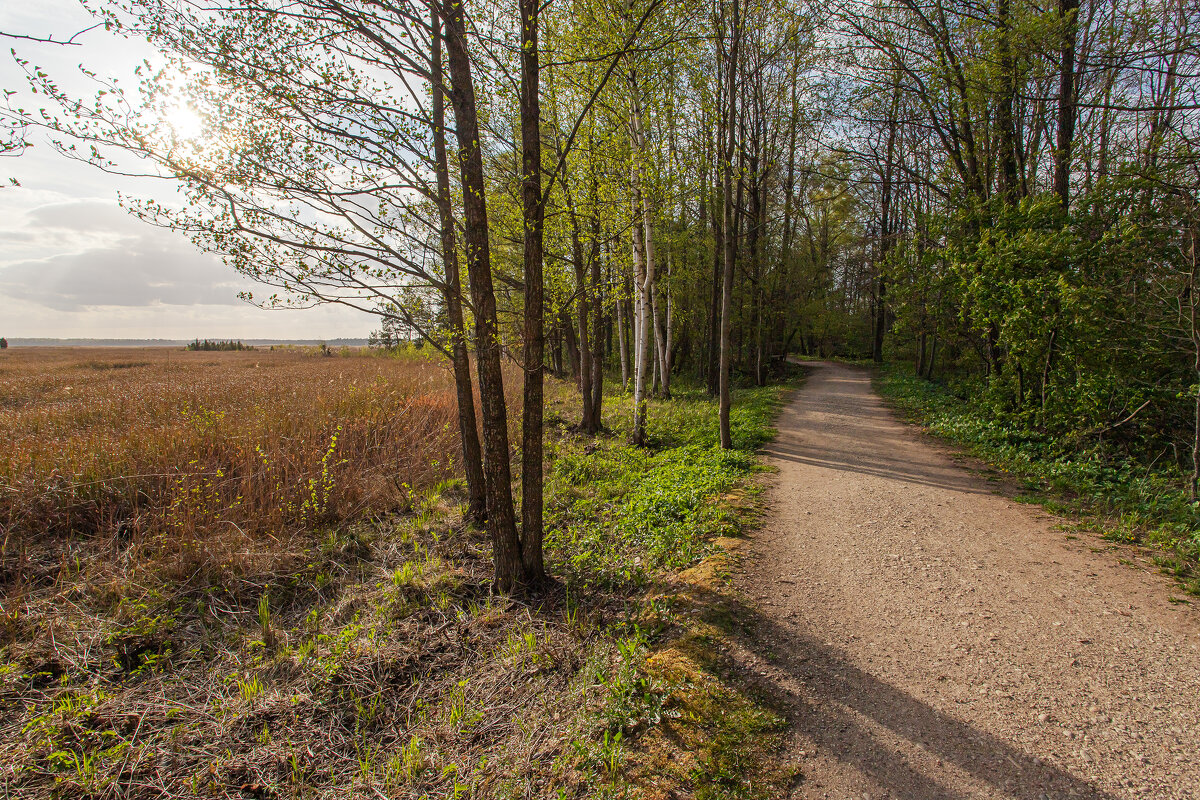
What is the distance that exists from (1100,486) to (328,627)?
9.48 metres

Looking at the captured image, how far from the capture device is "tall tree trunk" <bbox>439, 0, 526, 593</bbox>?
4.21 meters

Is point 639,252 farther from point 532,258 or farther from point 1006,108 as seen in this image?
point 1006,108

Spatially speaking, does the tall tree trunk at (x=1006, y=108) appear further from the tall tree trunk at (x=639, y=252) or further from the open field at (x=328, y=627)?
the open field at (x=328, y=627)

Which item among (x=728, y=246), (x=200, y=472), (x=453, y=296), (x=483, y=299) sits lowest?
(x=200, y=472)

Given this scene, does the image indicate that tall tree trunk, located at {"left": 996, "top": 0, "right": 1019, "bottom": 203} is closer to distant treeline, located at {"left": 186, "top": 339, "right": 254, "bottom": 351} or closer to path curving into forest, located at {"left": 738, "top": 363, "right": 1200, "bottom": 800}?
path curving into forest, located at {"left": 738, "top": 363, "right": 1200, "bottom": 800}

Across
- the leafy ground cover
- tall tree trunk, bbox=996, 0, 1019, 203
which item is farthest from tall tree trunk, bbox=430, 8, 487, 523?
tall tree trunk, bbox=996, 0, 1019, 203

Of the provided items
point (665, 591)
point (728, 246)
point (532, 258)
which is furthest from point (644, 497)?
point (728, 246)

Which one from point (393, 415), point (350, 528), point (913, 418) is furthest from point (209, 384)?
point (913, 418)

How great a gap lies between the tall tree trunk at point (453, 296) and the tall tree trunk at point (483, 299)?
0.18 meters

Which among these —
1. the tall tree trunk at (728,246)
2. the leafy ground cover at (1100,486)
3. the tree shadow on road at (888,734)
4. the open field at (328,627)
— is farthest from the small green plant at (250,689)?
the leafy ground cover at (1100,486)

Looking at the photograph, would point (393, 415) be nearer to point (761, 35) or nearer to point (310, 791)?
point (310, 791)

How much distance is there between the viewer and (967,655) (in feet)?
11.2

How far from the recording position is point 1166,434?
251 inches

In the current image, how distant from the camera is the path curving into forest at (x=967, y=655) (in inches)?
100
